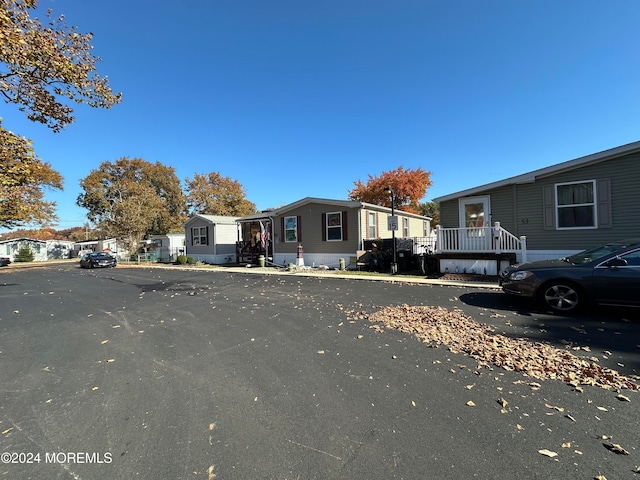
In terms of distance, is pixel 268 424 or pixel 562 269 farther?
pixel 562 269

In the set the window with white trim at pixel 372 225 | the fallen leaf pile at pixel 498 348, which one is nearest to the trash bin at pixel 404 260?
the window with white trim at pixel 372 225

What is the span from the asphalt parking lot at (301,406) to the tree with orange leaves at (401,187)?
1038 inches

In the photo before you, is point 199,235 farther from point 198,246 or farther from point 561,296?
point 561,296

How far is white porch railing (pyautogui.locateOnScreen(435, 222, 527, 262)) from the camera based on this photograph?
35.1ft

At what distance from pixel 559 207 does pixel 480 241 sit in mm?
2811

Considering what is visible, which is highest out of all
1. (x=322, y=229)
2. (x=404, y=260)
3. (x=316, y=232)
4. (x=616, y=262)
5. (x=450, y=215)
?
(x=450, y=215)

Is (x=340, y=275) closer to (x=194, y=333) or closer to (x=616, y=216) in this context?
(x=194, y=333)

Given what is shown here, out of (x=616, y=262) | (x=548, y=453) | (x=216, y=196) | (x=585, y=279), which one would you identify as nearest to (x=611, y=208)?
(x=616, y=262)

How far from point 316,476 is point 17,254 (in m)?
53.5

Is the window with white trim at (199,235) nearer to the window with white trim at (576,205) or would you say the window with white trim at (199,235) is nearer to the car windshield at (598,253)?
the window with white trim at (576,205)

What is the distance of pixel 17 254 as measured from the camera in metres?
38.5

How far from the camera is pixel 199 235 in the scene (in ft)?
80.5

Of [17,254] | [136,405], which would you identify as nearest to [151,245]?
[17,254]

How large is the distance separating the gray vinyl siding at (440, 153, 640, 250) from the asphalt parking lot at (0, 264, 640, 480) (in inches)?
235
